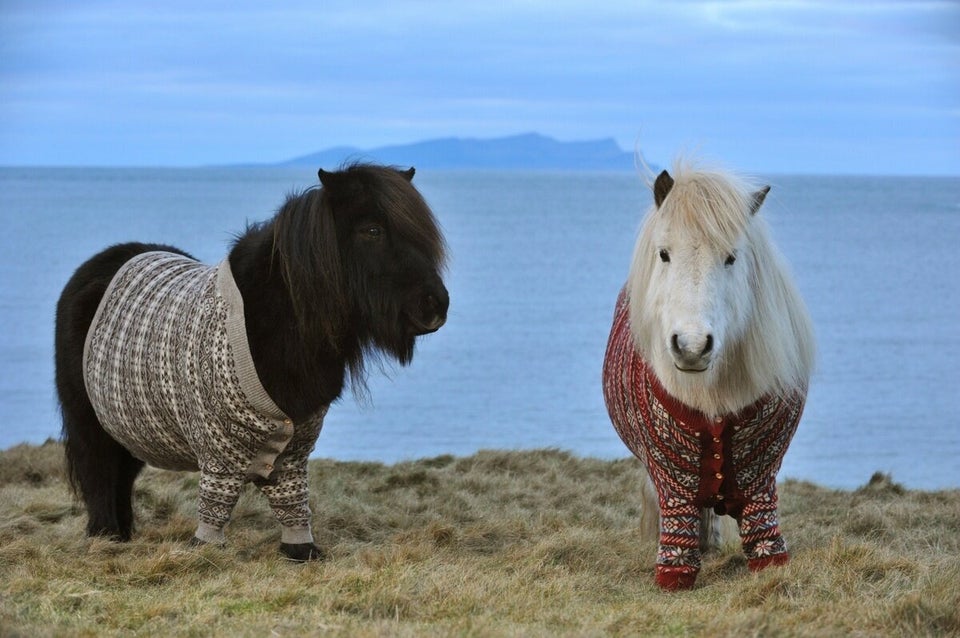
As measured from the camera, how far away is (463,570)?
179 inches

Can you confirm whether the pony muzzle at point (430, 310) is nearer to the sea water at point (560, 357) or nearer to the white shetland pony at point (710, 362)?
the sea water at point (560, 357)

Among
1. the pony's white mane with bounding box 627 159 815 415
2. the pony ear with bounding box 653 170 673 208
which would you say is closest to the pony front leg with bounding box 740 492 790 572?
the pony's white mane with bounding box 627 159 815 415

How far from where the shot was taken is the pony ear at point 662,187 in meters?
4.30

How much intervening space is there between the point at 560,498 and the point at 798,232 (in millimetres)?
56895

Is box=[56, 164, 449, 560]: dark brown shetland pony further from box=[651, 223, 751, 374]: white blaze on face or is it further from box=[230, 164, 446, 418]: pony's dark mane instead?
box=[651, 223, 751, 374]: white blaze on face

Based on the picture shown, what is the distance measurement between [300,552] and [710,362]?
212 centimetres

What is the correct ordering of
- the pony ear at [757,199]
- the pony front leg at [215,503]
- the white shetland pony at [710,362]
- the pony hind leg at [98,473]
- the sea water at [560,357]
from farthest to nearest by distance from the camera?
1. the sea water at [560,357]
2. the pony hind leg at [98,473]
3. the pony front leg at [215,503]
4. the pony ear at [757,199]
5. the white shetland pony at [710,362]

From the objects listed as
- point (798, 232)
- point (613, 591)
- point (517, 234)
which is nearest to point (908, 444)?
point (613, 591)

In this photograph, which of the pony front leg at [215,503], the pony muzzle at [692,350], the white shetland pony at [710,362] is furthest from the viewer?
the pony front leg at [215,503]

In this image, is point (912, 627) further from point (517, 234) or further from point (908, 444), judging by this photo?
point (517, 234)

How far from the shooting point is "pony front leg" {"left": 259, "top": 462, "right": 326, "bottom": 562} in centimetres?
502

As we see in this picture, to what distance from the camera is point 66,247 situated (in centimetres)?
4322

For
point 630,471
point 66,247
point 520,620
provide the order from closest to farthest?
point 520,620 → point 630,471 → point 66,247

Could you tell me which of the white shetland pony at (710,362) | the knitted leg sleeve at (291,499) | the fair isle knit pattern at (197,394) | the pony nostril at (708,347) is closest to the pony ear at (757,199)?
the white shetland pony at (710,362)
